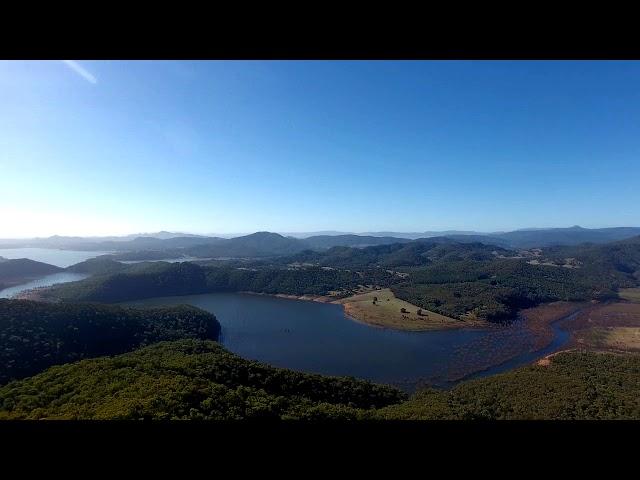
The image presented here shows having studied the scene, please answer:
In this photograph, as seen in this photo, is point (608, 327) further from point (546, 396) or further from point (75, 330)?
point (75, 330)

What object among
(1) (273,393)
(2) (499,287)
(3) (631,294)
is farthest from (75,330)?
(3) (631,294)

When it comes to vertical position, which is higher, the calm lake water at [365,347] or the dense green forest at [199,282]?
the dense green forest at [199,282]

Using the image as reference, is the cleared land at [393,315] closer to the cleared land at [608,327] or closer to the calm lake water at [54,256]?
the cleared land at [608,327]

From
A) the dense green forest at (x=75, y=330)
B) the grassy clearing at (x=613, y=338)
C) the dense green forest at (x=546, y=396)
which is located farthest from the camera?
the grassy clearing at (x=613, y=338)

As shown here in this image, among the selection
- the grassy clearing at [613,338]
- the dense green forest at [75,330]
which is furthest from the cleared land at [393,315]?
the dense green forest at [75,330]

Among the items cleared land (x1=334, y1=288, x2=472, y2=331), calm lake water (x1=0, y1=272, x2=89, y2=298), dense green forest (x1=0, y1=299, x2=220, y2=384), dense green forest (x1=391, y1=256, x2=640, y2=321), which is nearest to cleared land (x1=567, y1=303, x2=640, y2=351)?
dense green forest (x1=391, y1=256, x2=640, y2=321)
